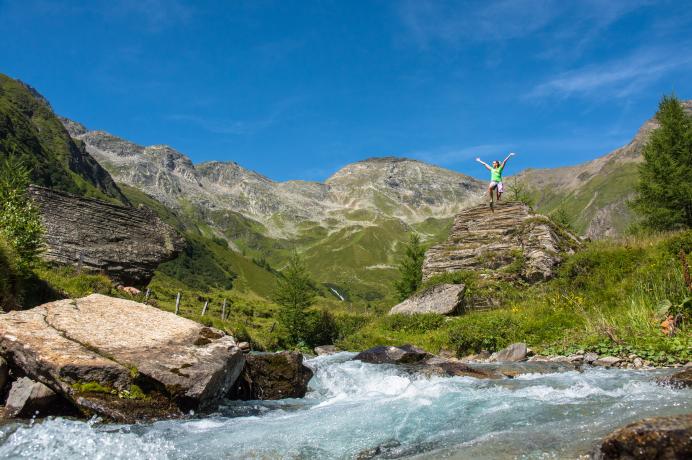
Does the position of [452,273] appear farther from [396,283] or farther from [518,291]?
[396,283]

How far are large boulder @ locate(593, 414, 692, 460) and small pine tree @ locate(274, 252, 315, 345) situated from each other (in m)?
39.3

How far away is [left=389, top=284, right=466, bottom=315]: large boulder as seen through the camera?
3195 cm

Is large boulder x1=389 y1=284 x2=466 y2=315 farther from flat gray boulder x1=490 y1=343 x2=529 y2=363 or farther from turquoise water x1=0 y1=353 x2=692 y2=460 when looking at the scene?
turquoise water x1=0 y1=353 x2=692 y2=460

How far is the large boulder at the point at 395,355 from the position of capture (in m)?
20.0

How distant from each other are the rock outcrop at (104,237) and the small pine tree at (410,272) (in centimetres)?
3176

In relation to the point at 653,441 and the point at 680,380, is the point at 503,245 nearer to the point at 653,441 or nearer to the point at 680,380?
the point at 680,380

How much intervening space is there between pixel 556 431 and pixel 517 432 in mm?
609

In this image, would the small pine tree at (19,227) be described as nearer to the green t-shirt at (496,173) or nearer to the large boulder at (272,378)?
the large boulder at (272,378)

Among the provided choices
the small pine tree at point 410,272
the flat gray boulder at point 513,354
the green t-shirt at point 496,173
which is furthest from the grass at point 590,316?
the small pine tree at point 410,272

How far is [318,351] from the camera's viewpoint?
34.2 metres

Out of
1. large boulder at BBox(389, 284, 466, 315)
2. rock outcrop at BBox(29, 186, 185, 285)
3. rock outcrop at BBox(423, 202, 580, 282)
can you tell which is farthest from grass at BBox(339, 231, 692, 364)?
rock outcrop at BBox(29, 186, 185, 285)

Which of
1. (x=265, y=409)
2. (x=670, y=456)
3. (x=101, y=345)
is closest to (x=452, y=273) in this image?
(x=265, y=409)

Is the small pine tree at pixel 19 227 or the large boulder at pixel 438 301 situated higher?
the small pine tree at pixel 19 227

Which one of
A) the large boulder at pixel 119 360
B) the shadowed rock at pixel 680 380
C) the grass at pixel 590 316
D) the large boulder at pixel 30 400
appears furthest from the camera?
the grass at pixel 590 316
